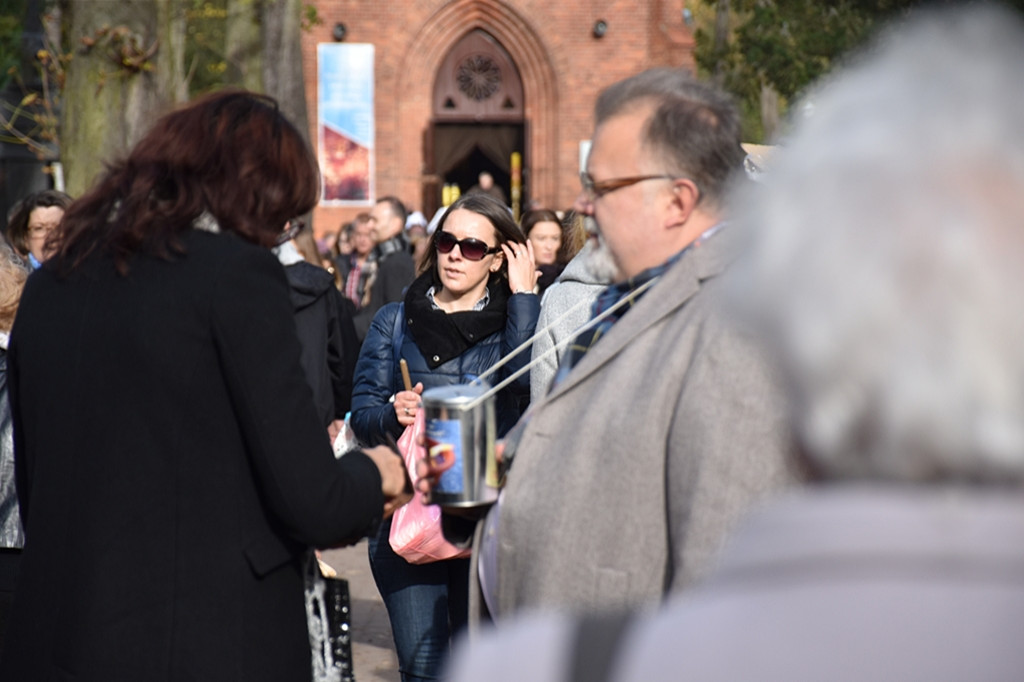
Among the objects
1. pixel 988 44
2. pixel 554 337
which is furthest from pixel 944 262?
pixel 554 337

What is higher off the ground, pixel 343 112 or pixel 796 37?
pixel 796 37

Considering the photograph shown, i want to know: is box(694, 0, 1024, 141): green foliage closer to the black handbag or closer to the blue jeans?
the blue jeans

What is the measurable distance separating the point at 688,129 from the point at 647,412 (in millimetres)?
611

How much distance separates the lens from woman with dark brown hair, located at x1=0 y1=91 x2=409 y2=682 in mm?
2482

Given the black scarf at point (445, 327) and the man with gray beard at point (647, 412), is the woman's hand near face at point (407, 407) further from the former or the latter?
the man with gray beard at point (647, 412)

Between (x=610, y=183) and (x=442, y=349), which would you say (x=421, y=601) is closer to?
(x=442, y=349)

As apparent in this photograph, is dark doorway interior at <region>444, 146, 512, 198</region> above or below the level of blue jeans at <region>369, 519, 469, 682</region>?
above

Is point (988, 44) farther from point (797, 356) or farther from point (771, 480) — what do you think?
point (771, 480)

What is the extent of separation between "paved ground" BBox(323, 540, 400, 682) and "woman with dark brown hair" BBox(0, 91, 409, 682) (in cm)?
278

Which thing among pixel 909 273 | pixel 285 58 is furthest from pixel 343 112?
pixel 909 273

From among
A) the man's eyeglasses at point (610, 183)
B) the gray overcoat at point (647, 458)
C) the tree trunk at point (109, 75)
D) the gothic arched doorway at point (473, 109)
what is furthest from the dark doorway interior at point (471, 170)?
the gray overcoat at point (647, 458)

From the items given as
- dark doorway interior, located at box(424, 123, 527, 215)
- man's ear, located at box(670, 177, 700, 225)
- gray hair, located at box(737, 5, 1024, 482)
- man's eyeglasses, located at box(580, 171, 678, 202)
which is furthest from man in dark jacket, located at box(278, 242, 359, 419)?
dark doorway interior, located at box(424, 123, 527, 215)

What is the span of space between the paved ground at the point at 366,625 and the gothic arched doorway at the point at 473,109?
1959 centimetres

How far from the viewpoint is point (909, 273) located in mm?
1125
